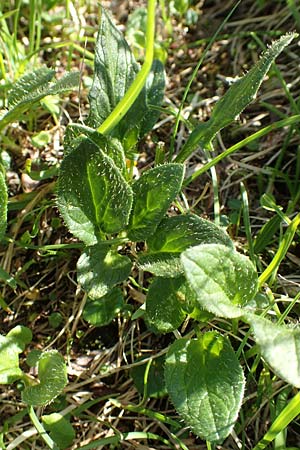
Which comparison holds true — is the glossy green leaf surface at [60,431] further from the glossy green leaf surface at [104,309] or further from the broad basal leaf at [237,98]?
the broad basal leaf at [237,98]

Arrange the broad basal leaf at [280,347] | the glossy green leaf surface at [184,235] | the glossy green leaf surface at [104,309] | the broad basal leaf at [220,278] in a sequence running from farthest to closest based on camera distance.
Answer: the glossy green leaf surface at [104,309], the glossy green leaf surface at [184,235], the broad basal leaf at [220,278], the broad basal leaf at [280,347]

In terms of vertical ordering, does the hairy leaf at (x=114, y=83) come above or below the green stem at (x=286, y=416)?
above

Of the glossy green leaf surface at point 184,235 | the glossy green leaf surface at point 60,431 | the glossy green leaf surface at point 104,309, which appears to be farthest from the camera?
the glossy green leaf surface at point 104,309

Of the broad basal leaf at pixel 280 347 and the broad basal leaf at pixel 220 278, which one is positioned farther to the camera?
the broad basal leaf at pixel 220 278

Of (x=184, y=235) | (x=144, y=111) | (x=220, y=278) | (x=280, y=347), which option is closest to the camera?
(x=280, y=347)

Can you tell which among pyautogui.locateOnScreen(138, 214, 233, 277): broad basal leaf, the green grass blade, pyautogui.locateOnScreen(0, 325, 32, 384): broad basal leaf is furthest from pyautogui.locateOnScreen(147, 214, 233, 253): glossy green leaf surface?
pyautogui.locateOnScreen(0, 325, 32, 384): broad basal leaf

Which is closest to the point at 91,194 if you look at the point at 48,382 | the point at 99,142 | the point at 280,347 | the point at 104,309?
the point at 99,142

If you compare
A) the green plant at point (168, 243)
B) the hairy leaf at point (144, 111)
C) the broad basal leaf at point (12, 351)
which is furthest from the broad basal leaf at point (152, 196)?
the broad basal leaf at point (12, 351)

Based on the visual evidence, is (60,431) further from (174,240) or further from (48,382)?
(174,240)
